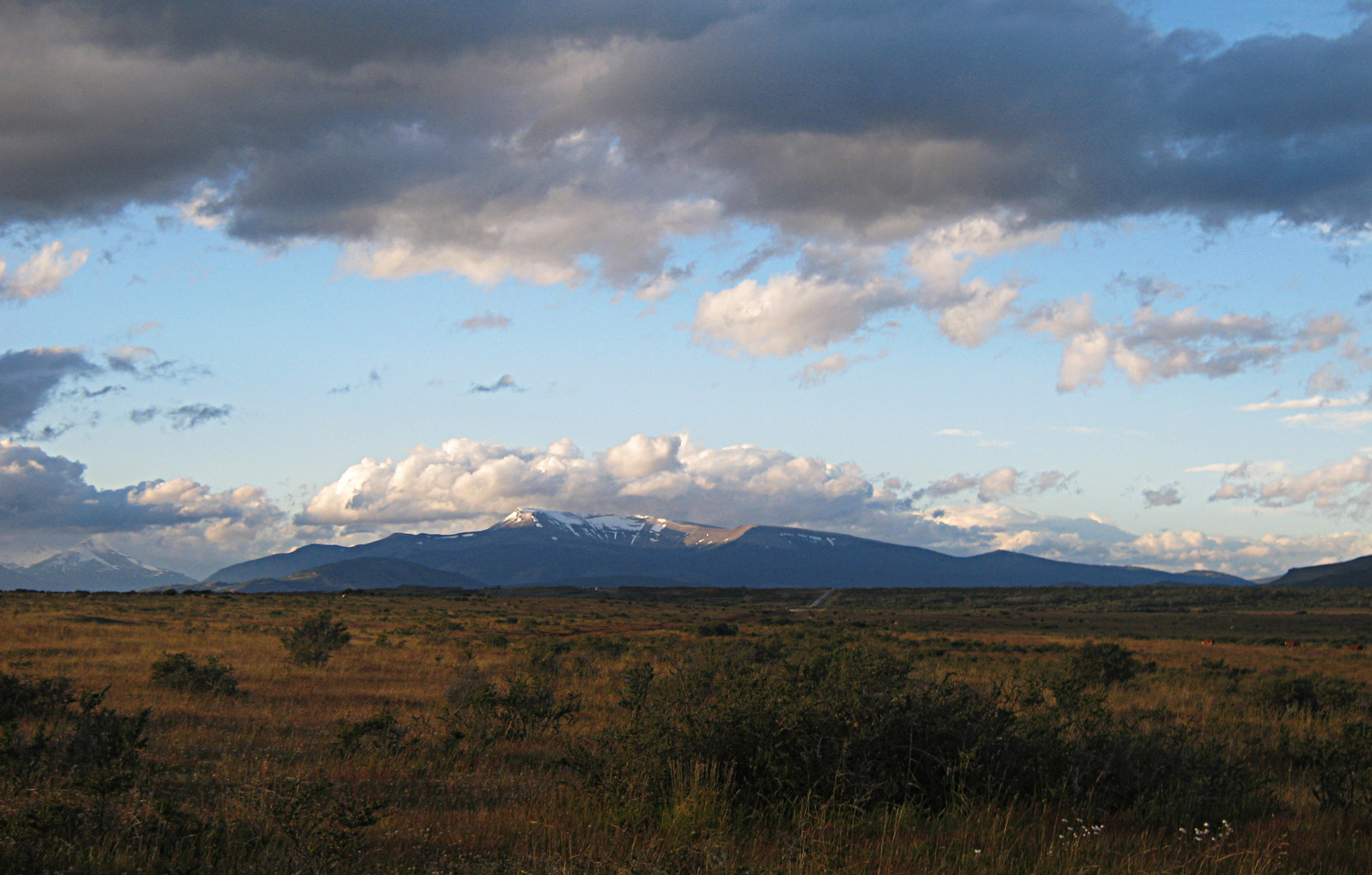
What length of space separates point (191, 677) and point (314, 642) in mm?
8494

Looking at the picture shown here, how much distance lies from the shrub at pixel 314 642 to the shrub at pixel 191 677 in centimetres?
637

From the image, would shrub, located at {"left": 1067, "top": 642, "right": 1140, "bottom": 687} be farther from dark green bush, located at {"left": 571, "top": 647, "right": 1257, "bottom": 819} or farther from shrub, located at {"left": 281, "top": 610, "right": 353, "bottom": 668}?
shrub, located at {"left": 281, "top": 610, "right": 353, "bottom": 668}

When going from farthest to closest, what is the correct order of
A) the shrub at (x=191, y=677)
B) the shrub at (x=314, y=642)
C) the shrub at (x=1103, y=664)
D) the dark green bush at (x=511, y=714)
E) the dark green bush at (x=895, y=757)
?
the shrub at (x=1103, y=664) < the shrub at (x=314, y=642) < the shrub at (x=191, y=677) < the dark green bush at (x=511, y=714) < the dark green bush at (x=895, y=757)

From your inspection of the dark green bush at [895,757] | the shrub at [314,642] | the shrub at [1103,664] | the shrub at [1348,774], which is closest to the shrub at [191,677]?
the shrub at [314,642]

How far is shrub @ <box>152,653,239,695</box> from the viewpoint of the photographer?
18281mm

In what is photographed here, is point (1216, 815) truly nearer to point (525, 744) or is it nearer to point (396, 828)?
point (396, 828)

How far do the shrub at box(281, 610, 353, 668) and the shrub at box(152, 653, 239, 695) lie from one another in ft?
20.9

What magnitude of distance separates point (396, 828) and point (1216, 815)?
25.0ft

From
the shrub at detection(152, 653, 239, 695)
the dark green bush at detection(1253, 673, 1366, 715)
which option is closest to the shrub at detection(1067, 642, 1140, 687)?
the dark green bush at detection(1253, 673, 1366, 715)

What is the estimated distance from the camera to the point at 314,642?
26.8m

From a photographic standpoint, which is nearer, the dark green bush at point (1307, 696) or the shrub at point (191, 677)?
the shrub at point (191, 677)

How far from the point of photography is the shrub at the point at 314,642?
25984mm

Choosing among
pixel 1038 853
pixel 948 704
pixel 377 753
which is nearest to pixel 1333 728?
pixel 948 704

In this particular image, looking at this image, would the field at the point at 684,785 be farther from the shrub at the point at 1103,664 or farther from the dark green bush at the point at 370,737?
the shrub at the point at 1103,664
